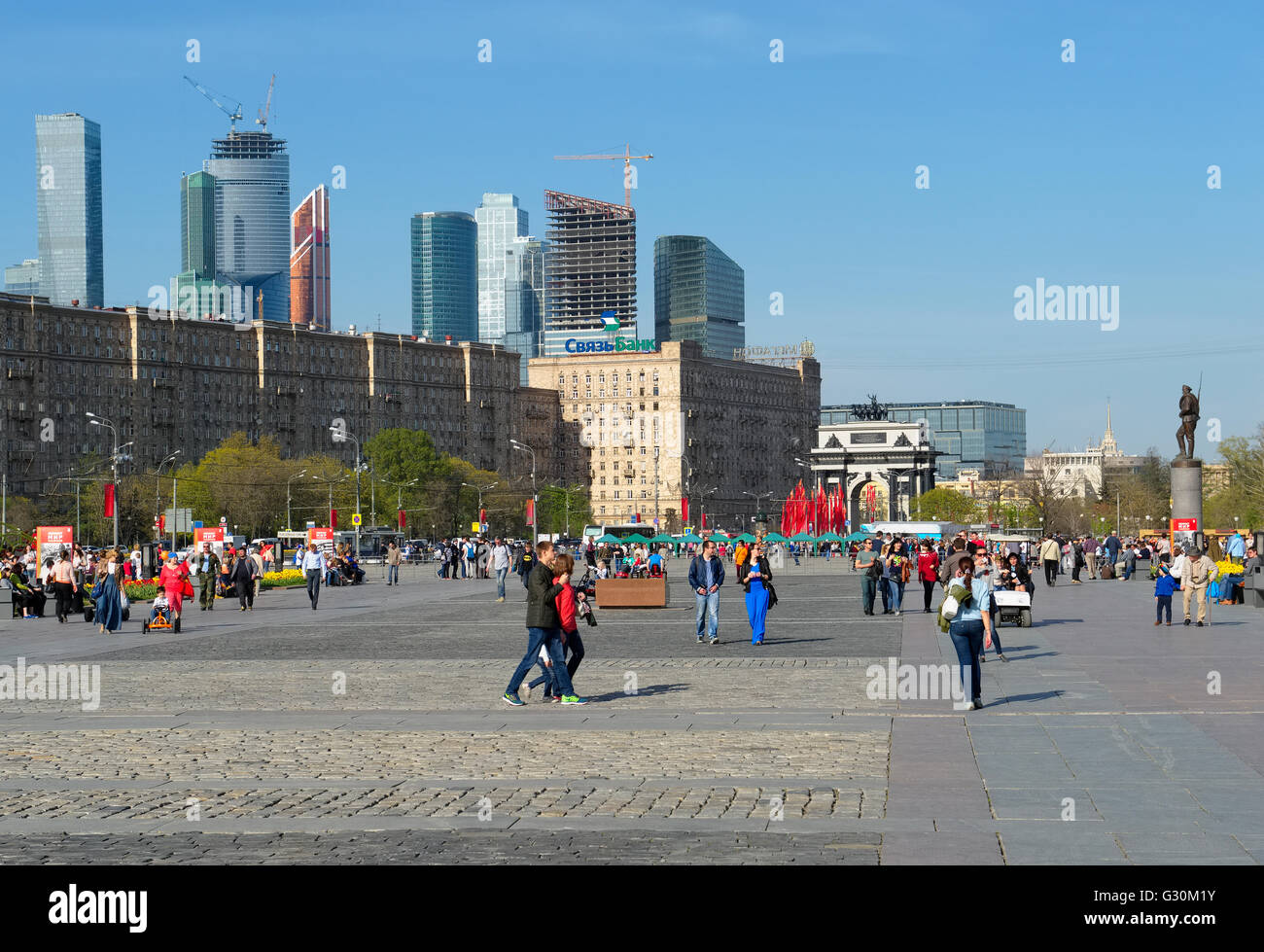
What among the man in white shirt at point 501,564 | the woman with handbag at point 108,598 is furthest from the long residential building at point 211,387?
the woman with handbag at point 108,598

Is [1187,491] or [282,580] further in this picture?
[1187,491]

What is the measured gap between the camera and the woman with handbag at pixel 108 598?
32.8 m

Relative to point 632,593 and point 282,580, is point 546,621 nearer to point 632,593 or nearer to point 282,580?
point 632,593

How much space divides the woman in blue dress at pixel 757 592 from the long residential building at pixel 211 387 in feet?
406

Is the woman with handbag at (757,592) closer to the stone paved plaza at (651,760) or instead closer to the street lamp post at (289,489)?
the stone paved plaza at (651,760)

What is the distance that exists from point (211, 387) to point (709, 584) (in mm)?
144488

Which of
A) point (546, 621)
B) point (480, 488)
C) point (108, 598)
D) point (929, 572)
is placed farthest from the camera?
point (480, 488)

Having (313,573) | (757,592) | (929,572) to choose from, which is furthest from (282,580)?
(757,592)

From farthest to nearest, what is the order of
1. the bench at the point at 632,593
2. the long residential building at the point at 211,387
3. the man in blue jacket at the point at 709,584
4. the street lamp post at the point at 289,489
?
1. the long residential building at the point at 211,387
2. the street lamp post at the point at 289,489
3. the bench at the point at 632,593
4. the man in blue jacket at the point at 709,584

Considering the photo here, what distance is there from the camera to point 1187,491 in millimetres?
60281

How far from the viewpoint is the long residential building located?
148375 mm

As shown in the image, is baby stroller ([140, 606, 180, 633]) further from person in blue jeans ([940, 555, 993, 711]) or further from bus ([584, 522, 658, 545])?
bus ([584, 522, 658, 545])
